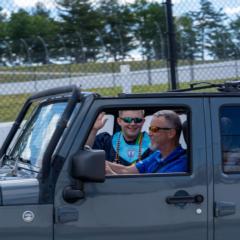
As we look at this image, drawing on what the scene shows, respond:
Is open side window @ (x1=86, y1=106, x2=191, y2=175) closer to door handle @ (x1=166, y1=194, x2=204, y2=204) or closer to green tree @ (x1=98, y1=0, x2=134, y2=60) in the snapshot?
door handle @ (x1=166, y1=194, x2=204, y2=204)

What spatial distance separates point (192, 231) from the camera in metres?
4.16

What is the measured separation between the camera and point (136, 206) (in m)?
4.10

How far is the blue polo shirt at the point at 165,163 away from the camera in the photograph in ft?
14.2

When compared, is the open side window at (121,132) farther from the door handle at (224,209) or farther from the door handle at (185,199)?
the door handle at (224,209)

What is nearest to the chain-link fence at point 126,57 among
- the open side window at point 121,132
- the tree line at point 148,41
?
the tree line at point 148,41

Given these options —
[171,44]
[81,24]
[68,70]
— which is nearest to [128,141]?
[171,44]

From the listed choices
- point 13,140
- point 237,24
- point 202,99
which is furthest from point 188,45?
point 202,99

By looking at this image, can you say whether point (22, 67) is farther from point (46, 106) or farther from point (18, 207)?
point (18, 207)

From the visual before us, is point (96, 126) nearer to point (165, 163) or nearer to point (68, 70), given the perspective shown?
point (165, 163)

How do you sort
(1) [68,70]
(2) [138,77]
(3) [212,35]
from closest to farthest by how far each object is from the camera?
1. (2) [138,77]
2. (3) [212,35]
3. (1) [68,70]

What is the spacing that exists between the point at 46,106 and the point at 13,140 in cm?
78

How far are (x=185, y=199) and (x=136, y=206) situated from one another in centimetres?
31

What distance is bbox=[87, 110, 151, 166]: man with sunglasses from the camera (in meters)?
4.66

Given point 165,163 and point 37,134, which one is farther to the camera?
point 37,134
